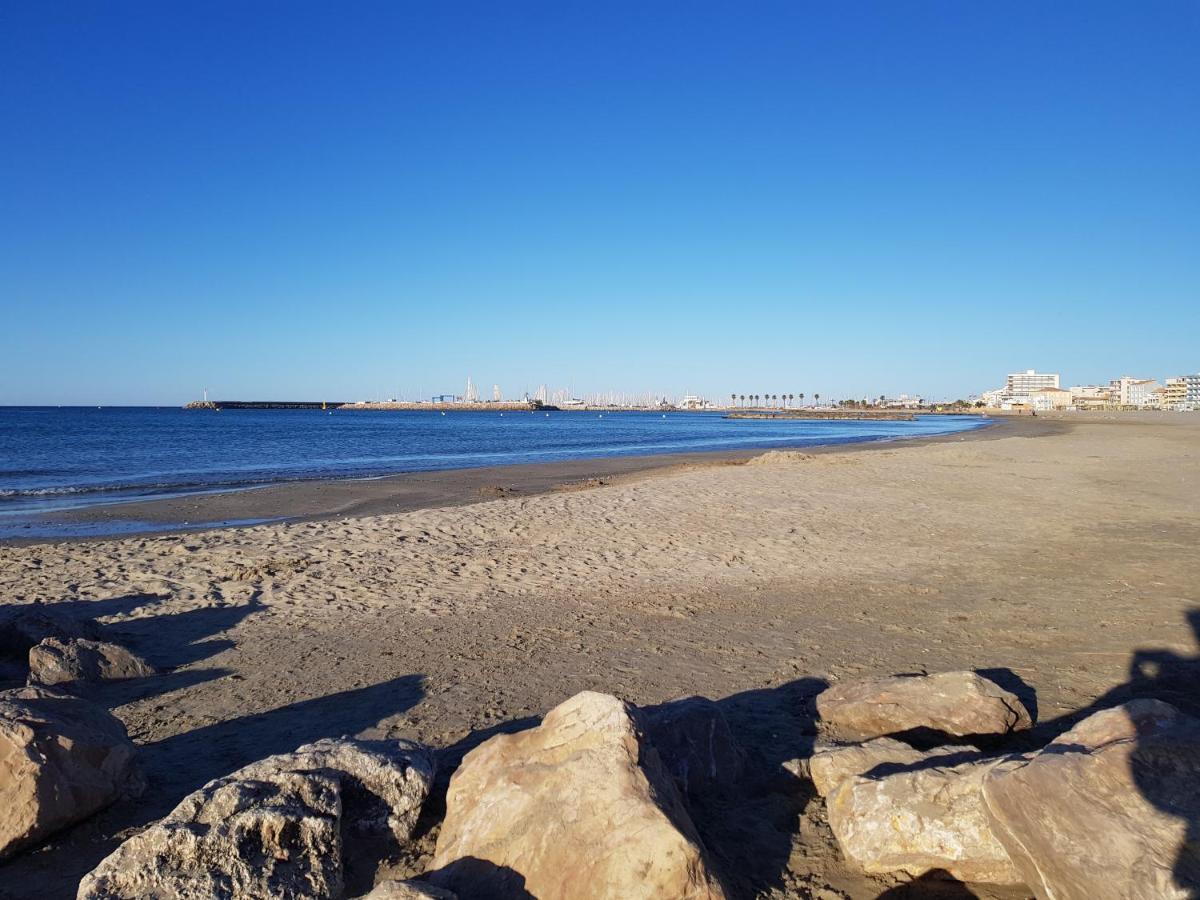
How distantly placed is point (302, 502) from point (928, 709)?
1619 cm

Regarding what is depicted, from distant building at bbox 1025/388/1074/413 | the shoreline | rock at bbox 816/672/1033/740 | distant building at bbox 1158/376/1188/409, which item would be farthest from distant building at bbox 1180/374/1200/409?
rock at bbox 816/672/1033/740

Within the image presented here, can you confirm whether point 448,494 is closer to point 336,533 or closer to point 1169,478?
point 336,533

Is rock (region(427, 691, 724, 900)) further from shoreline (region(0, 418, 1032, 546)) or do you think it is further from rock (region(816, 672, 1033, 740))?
shoreline (region(0, 418, 1032, 546))

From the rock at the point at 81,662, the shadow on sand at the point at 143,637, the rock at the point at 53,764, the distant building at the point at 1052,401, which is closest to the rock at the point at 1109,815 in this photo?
the rock at the point at 53,764

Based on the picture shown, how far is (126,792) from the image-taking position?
4.05 meters

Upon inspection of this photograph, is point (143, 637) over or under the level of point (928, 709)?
under

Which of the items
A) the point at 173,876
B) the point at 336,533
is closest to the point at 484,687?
the point at 173,876

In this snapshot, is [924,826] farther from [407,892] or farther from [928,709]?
[407,892]

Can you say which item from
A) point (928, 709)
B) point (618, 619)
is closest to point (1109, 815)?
point (928, 709)

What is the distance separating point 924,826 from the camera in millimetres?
3385

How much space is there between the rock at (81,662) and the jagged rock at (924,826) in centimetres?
565

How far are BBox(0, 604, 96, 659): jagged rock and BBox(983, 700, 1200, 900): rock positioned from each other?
22.8ft

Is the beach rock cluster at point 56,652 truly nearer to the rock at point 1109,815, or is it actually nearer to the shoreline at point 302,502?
the rock at point 1109,815

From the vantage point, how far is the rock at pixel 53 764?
3.52 metres
